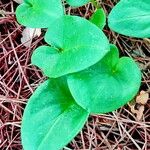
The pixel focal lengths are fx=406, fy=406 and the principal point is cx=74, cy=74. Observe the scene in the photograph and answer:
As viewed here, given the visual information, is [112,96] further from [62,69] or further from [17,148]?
[17,148]

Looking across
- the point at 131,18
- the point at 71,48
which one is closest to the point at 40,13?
the point at 71,48

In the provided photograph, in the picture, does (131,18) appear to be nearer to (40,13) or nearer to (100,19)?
(100,19)

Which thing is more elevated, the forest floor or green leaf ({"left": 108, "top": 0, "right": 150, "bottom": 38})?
green leaf ({"left": 108, "top": 0, "right": 150, "bottom": 38})

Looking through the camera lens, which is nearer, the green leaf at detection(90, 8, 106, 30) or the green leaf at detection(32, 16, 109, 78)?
the green leaf at detection(32, 16, 109, 78)

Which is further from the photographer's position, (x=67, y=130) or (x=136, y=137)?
(x=136, y=137)

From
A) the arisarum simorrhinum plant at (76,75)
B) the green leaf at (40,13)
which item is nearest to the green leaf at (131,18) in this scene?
the arisarum simorrhinum plant at (76,75)

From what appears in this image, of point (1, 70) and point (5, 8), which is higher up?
point (5, 8)

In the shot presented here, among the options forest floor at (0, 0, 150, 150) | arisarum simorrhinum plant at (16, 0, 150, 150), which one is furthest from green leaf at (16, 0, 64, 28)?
forest floor at (0, 0, 150, 150)

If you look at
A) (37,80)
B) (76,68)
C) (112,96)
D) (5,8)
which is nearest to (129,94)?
(112,96)

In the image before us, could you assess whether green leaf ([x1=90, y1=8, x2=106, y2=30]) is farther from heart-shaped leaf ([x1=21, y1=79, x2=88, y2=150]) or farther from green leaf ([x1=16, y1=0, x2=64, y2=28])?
heart-shaped leaf ([x1=21, y1=79, x2=88, y2=150])
